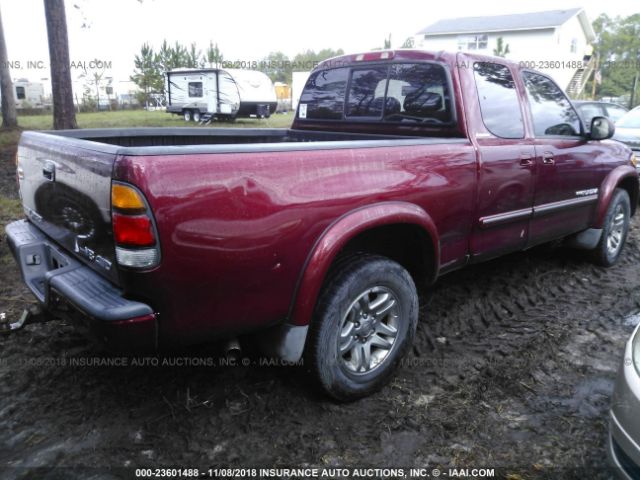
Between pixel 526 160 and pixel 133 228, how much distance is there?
2.73 metres

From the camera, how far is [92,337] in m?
2.06

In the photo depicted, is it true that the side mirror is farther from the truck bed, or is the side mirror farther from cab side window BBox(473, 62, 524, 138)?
the truck bed

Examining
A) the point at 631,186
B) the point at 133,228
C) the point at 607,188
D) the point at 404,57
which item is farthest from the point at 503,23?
the point at 133,228

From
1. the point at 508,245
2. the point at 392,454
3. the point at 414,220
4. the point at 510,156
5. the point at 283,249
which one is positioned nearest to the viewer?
the point at 283,249

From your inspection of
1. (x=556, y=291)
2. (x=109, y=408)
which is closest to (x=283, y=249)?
(x=109, y=408)

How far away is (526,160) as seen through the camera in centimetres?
354

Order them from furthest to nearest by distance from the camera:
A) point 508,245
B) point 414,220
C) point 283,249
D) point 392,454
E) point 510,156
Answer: point 508,245, point 510,156, point 414,220, point 392,454, point 283,249

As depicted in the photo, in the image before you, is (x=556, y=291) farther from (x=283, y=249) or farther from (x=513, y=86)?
(x=283, y=249)

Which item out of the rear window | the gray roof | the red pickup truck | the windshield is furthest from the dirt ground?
the gray roof

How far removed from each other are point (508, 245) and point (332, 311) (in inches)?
Result: 67.8

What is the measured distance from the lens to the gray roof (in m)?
34.2

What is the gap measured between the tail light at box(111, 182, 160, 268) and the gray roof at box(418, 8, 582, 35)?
37374mm

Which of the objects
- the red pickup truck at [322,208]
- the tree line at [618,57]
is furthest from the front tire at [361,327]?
the tree line at [618,57]

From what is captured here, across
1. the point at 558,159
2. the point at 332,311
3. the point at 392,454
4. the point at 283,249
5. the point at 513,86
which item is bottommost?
the point at 392,454
